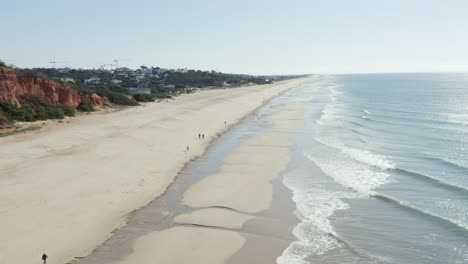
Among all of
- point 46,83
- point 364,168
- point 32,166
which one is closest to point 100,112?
point 46,83

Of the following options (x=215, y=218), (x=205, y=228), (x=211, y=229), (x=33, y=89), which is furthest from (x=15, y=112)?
(x=211, y=229)

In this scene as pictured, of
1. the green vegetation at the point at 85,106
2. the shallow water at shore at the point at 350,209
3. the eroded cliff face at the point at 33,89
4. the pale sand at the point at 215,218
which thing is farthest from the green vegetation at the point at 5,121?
the pale sand at the point at 215,218

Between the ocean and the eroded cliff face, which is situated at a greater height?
the eroded cliff face

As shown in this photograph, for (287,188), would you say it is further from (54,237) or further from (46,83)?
(46,83)

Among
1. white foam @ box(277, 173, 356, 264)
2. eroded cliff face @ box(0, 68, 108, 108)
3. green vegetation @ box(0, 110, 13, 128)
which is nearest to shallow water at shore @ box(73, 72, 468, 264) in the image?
white foam @ box(277, 173, 356, 264)

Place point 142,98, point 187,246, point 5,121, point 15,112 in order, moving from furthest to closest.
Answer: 1. point 142,98
2. point 15,112
3. point 5,121
4. point 187,246

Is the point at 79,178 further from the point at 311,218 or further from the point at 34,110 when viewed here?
the point at 34,110

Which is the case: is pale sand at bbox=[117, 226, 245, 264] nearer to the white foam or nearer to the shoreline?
the shoreline
